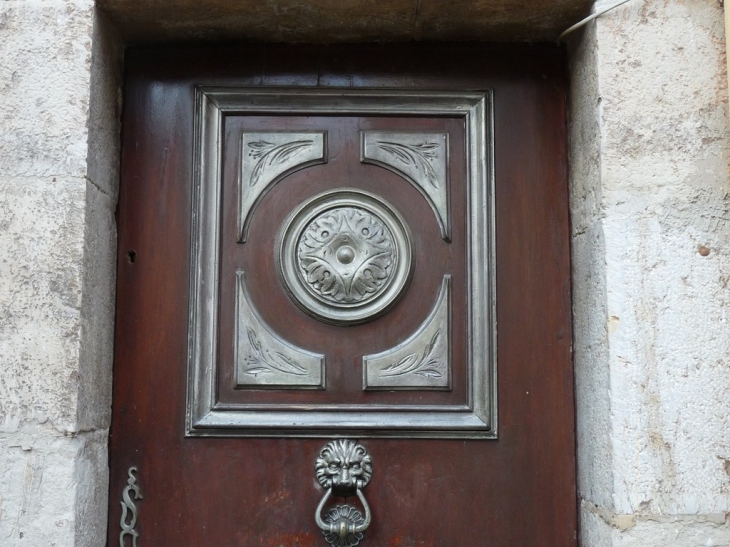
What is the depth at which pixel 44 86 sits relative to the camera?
1.72 meters

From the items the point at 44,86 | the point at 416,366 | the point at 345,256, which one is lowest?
the point at 416,366

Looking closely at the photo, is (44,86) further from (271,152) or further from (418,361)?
(418,361)

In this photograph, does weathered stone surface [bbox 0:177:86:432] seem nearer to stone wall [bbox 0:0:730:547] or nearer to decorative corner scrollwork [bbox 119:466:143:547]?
stone wall [bbox 0:0:730:547]

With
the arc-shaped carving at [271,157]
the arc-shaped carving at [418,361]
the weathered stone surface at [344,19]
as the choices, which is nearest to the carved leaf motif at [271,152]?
the arc-shaped carving at [271,157]

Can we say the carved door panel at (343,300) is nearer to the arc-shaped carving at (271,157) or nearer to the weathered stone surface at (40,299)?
the arc-shaped carving at (271,157)

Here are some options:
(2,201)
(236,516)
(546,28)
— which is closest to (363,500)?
(236,516)

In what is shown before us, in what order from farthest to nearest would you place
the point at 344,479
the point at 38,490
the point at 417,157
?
1. the point at 417,157
2. the point at 344,479
3. the point at 38,490

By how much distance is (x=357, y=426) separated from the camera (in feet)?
6.07

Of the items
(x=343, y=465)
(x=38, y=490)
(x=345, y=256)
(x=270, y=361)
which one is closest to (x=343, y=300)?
(x=345, y=256)

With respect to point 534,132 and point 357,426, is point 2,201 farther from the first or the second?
point 534,132

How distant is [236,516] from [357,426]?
1.10 ft

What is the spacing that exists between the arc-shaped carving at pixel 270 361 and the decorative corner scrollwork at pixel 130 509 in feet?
1.04

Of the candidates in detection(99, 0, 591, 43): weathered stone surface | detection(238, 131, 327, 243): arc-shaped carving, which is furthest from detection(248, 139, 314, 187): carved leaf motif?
detection(99, 0, 591, 43): weathered stone surface

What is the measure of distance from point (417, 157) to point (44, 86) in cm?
84
